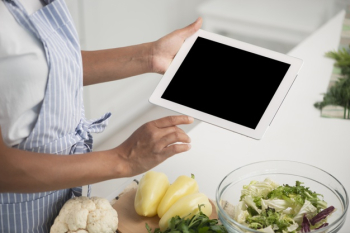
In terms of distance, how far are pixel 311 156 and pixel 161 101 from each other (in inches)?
21.4

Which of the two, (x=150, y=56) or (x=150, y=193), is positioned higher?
(x=150, y=56)

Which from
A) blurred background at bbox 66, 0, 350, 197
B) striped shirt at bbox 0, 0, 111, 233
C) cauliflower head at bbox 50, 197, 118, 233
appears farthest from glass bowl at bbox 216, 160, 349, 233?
blurred background at bbox 66, 0, 350, 197

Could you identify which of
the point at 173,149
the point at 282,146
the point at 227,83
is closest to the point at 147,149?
the point at 173,149

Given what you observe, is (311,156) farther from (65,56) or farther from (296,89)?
(65,56)

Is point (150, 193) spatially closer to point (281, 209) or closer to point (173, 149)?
point (173, 149)

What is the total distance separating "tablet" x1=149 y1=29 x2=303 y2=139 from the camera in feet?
3.73

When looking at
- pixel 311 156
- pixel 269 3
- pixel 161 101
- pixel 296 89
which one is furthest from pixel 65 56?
pixel 269 3

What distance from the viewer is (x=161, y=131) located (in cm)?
109

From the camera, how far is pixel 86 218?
1062mm

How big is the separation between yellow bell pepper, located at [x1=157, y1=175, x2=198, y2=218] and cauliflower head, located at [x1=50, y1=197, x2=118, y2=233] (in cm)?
12

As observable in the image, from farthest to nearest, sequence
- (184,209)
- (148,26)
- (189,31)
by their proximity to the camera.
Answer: (148,26)
(189,31)
(184,209)

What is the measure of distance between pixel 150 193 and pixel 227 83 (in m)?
0.32

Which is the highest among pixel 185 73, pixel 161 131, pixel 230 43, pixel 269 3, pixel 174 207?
pixel 269 3

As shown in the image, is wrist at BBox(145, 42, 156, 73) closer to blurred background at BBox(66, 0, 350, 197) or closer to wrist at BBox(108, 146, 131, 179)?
wrist at BBox(108, 146, 131, 179)
